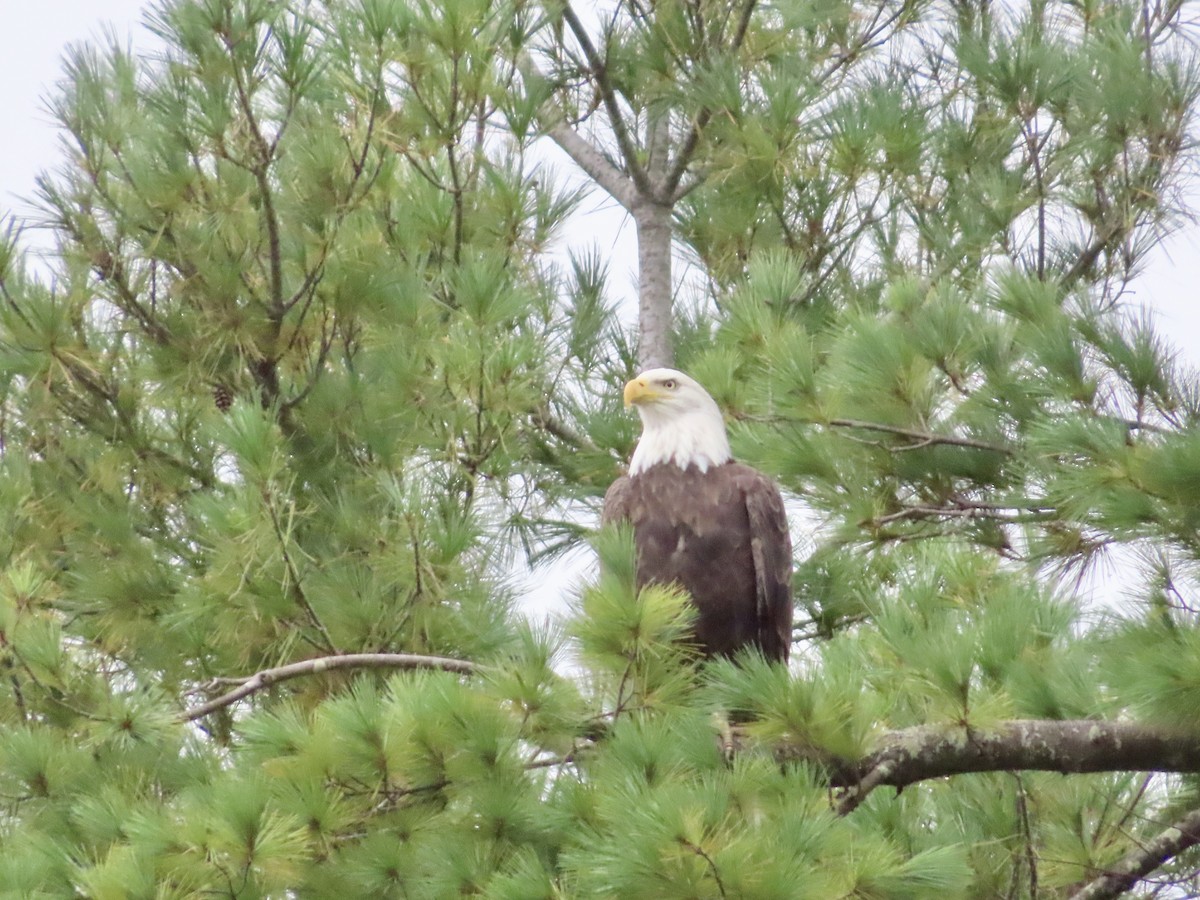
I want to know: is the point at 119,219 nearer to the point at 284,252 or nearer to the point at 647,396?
the point at 284,252

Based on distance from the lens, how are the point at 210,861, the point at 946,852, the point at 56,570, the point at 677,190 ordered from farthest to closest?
the point at 677,190
the point at 56,570
the point at 210,861
the point at 946,852

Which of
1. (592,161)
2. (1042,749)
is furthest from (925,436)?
(592,161)

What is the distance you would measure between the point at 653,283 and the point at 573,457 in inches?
22.0

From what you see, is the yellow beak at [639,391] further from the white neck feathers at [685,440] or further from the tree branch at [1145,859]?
the tree branch at [1145,859]

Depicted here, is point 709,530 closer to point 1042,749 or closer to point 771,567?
point 771,567

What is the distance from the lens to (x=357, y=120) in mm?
4105

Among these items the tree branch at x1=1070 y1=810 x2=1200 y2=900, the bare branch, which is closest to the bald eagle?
the bare branch

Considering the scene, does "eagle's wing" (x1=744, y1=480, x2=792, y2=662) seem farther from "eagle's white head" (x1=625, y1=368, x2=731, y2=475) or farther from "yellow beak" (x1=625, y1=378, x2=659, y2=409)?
"yellow beak" (x1=625, y1=378, x2=659, y2=409)

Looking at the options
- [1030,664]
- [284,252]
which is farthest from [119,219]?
[1030,664]

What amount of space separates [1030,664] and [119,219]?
2515mm

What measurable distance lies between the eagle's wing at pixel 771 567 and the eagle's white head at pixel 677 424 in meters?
0.18

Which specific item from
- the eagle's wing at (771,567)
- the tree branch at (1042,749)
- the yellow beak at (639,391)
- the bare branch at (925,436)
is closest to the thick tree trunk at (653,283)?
the yellow beak at (639,391)

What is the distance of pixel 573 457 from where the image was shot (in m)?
4.89

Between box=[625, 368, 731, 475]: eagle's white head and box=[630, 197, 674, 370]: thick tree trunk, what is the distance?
1.35 ft
